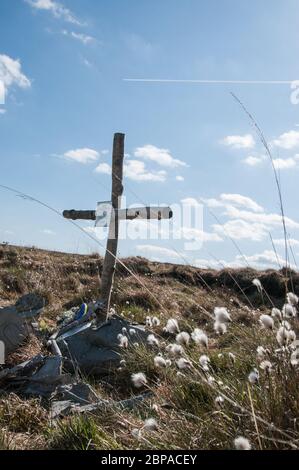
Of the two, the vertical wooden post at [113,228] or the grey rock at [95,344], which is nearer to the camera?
the grey rock at [95,344]

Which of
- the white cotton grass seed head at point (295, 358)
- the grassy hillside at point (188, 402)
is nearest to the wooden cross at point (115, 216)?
the grassy hillside at point (188, 402)

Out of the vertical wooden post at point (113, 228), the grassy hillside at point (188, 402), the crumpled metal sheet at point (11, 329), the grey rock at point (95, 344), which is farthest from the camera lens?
the vertical wooden post at point (113, 228)

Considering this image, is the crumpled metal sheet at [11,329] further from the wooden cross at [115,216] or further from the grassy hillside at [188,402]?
the wooden cross at [115,216]

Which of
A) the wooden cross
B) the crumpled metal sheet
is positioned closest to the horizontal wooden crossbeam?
the wooden cross

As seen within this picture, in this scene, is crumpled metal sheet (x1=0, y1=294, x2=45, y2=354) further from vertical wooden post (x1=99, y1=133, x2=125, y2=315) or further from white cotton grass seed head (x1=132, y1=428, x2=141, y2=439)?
white cotton grass seed head (x1=132, y1=428, x2=141, y2=439)

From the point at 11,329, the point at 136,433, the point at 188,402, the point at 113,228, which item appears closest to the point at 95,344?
the point at 11,329

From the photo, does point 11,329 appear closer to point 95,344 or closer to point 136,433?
point 95,344

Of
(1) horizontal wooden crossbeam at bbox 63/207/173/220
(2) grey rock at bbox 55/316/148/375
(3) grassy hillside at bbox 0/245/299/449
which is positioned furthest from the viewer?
(1) horizontal wooden crossbeam at bbox 63/207/173/220

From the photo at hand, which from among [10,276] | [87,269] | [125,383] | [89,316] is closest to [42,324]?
[89,316]

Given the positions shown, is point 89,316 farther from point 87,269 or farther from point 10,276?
point 87,269

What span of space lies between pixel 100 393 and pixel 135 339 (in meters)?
1.86

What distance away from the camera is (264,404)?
3.16 m

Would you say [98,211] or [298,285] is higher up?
[98,211]

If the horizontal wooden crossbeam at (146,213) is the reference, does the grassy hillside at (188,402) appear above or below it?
below
